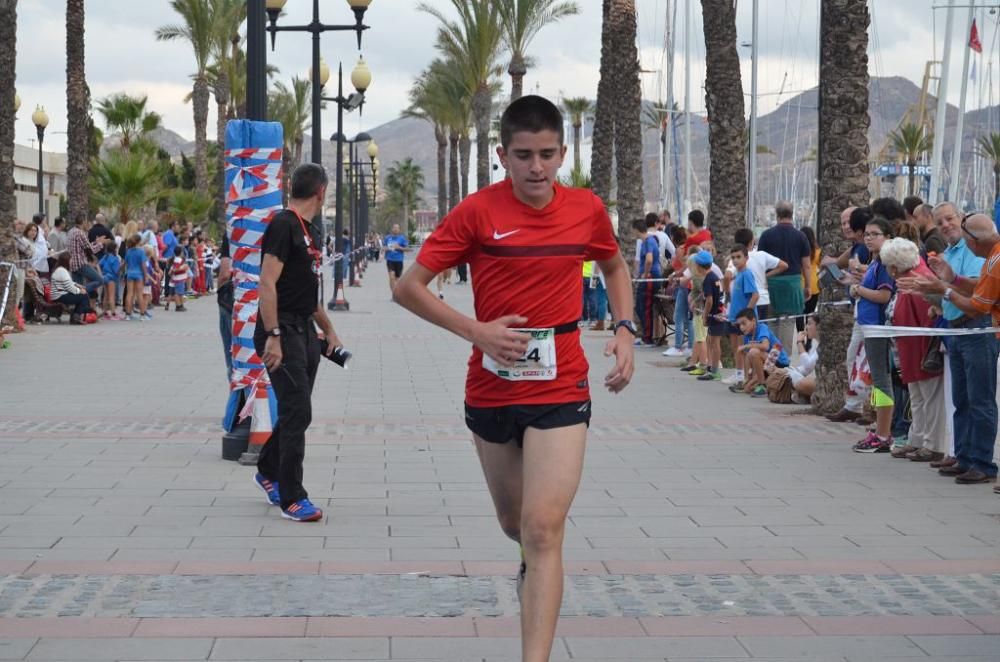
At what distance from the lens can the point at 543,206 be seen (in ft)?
16.6

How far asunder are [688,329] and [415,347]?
3.92 meters

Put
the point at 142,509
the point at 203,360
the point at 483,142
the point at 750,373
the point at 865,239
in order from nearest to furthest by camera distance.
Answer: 1. the point at 142,509
2. the point at 865,239
3. the point at 750,373
4. the point at 203,360
5. the point at 483,142

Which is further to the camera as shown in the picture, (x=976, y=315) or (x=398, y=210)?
(x=398, y=210)

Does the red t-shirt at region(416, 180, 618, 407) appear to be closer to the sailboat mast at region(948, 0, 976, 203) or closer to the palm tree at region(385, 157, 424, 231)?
the sailboat mast at region(948, 0, 976, 203)

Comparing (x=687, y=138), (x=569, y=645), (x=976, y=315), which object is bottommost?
(x=569, y=645)

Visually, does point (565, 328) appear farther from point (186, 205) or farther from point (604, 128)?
point (186, 205)

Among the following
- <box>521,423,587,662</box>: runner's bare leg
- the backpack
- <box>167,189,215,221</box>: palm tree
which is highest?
<box>167,189,215,221</box>: palm tree

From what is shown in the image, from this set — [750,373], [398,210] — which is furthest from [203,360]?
[398,210]

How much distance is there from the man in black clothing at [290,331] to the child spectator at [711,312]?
343 inches

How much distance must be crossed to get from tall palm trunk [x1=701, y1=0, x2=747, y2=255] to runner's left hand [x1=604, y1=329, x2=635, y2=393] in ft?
50.2

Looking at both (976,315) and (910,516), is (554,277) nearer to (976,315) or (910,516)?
(910,516)

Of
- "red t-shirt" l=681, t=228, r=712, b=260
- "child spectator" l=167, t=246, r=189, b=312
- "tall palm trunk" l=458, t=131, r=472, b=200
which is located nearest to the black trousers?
"red t-shirt" l=681, t=228, r=712, b=260

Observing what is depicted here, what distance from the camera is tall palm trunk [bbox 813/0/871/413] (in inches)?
513

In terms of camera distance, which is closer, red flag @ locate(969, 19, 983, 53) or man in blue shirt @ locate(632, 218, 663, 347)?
man in blue shirt @ locate(632, 218, 663, 347)
